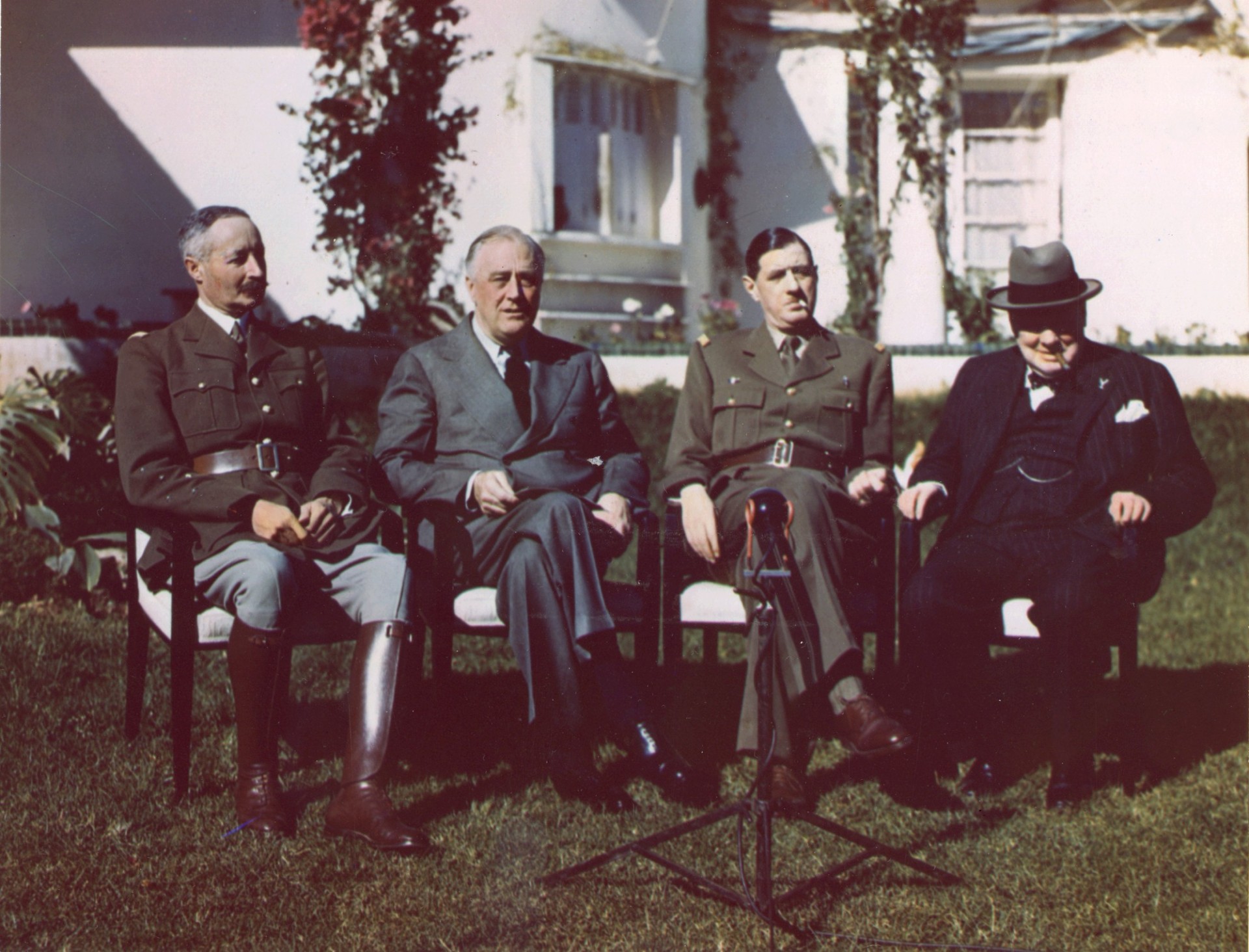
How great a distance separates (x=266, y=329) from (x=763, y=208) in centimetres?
888

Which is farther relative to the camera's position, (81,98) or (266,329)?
(81,98)

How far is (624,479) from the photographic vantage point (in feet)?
14.0

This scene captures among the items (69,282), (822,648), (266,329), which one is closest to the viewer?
(822,648)

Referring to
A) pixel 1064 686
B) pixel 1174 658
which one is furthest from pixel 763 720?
pixel 1174 658

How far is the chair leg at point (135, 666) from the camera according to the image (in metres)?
4.23

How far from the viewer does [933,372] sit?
907cm

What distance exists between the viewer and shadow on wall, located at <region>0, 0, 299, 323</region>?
6.06 meters

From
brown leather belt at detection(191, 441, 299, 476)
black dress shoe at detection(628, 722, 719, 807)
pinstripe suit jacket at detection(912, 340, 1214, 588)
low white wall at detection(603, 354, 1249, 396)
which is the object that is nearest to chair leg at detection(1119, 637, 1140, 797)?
pinstripe suit jacket at detection(912, 340, 1214, 588)

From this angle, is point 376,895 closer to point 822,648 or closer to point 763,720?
point 763,720

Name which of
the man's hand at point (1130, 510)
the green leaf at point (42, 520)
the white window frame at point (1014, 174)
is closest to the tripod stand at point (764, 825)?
the man's hand at point (1130, 510)

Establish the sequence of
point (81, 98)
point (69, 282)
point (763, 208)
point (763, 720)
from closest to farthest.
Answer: point (763, 720), point (81, 98), point (69, 282), point (763, 208)

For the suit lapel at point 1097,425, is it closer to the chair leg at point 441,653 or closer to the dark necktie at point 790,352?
the dark necktie at point 790,352

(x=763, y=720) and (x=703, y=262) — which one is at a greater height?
(x=703, y=262)

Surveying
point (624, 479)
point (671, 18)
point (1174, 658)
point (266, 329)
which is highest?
point (671, 18)
